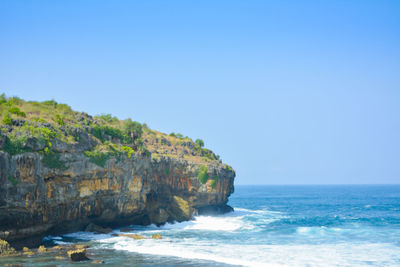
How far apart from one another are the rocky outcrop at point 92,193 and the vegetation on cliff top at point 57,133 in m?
0.59

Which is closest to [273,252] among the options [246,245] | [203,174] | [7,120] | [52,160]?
[246,245]

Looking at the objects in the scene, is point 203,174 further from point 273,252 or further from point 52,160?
point 52,160

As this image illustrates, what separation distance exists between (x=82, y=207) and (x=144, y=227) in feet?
32.6

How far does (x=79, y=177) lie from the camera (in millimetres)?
34688

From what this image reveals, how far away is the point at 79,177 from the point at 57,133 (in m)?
4.23

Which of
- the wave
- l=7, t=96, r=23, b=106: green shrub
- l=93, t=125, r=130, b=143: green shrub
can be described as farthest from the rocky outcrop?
l=7, t=96, r=23, b=106: green shrub

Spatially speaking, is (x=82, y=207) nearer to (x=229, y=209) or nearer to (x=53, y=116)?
(x=53, y=116)

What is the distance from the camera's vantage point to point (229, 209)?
6291cm

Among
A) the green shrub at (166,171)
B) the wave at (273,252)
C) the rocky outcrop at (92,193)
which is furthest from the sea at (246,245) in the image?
the green shrub at (166,171)

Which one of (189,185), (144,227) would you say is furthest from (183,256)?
(189,185)

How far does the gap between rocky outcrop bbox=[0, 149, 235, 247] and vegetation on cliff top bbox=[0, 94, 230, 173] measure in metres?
0.59

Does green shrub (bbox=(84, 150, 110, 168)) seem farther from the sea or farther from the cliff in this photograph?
the sea

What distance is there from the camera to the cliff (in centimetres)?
2944

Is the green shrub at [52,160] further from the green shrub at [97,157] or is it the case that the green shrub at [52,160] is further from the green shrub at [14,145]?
the green shrub at [97,157]
